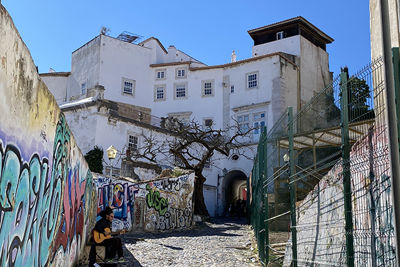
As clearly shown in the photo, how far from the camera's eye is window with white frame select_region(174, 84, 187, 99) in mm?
38656

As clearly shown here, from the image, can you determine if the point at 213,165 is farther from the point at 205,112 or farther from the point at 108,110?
the point at 108,110

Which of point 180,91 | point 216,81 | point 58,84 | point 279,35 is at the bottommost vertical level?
point 180,91

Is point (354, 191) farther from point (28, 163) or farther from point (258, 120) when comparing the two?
point (258, 120)

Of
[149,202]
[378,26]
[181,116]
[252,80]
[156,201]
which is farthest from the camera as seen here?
[181,116]

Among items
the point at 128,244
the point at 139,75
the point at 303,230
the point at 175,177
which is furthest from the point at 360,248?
the point at 139,75

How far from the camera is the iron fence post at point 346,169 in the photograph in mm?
4520

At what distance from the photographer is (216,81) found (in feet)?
124

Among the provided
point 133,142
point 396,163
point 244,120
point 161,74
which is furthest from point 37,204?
point 161,74

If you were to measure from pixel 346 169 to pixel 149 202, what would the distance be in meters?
Answer: 14.4

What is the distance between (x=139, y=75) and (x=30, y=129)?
35.2m

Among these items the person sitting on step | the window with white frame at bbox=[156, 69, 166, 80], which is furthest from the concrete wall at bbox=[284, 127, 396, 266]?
the window with white frame at bbox=[156, 69, 166, 80]

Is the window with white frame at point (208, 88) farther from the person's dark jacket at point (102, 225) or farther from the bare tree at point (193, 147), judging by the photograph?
the person's dark jacket at point (102, 225)

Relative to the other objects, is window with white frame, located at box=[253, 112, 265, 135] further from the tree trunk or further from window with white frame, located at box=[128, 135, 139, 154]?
the tree trunk

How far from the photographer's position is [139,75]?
3894 cm
